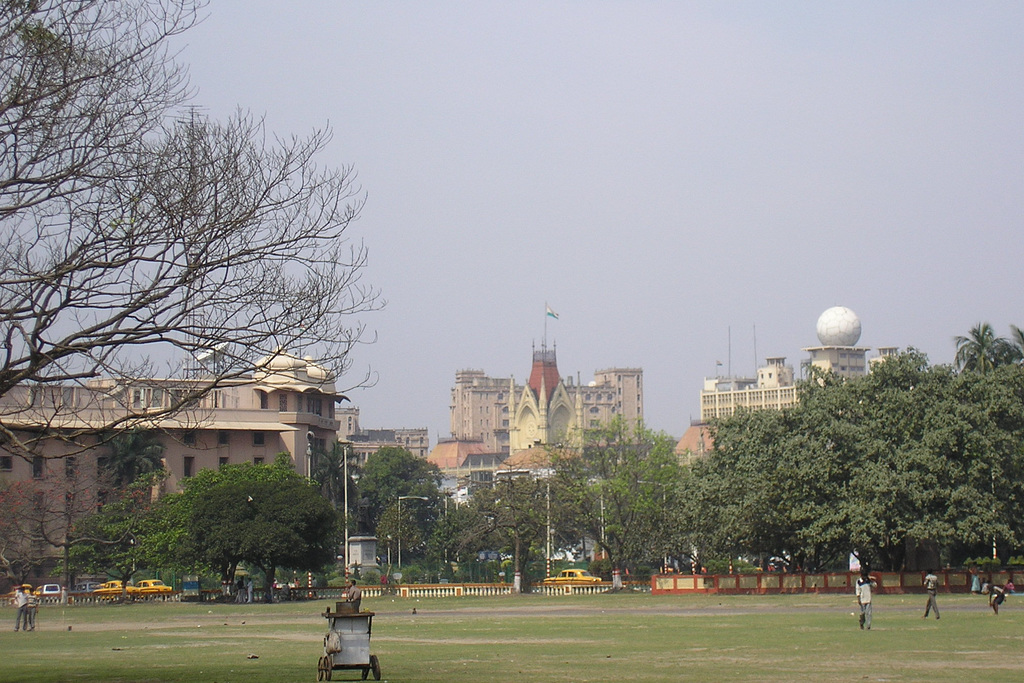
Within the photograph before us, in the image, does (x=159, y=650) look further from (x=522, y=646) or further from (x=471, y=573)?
(x=471, y=573)

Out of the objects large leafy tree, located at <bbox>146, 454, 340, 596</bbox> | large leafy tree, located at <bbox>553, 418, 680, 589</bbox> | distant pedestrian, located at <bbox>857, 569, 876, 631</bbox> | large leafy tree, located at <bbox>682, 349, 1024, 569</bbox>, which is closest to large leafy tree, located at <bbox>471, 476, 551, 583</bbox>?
large leafy tree, located at <bbox>553, 418, 680, 589</bbox>

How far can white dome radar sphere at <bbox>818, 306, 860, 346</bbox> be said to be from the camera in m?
173

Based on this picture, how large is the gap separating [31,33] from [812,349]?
7469 inches

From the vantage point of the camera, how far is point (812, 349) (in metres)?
198

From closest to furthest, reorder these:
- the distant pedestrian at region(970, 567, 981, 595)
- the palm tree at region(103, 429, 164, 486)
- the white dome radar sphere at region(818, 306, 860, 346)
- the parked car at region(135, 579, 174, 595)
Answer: the distant pedestrian at region(970, 567, 981, 595) < the parked car at region(135, 579, 174, 595) < the palm tree at region(103, 429, 164, 486) < the white dome radar sphere at region(818, 306, 860, 346)

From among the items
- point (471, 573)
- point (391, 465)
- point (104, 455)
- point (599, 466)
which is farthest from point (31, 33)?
point (391, 465)

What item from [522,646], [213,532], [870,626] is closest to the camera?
[522,646]

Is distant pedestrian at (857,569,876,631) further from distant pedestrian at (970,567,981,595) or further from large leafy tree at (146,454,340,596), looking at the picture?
large leafy tree at (146,454,340,596)

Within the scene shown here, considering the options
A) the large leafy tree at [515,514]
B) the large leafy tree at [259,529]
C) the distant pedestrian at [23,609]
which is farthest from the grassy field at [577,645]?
the large leafy tree at [515,514]

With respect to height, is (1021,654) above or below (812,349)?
below

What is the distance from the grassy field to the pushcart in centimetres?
82

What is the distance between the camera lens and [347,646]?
1722cm

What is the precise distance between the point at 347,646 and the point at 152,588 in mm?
53612

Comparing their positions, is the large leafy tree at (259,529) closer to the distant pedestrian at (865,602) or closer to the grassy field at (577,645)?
the grassy field at (577,645)
